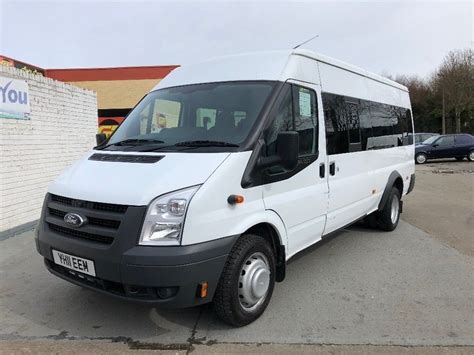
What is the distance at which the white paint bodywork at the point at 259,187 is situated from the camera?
3166mm

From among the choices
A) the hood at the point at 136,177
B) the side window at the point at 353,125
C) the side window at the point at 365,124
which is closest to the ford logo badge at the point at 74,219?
the hood at the point at 136,177

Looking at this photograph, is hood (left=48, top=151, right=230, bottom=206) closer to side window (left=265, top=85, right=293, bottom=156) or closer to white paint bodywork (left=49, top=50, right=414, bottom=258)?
white paint bodywork (left=49, top=50, right=414, bottom=258)

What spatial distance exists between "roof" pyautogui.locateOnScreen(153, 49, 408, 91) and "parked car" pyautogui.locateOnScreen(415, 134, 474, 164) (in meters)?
19.1

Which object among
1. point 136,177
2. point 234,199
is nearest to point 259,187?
point 234,199

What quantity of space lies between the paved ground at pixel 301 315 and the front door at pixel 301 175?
2.09ft

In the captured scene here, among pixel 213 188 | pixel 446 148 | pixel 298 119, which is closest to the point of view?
pixel 213 188

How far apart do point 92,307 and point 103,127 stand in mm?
16280

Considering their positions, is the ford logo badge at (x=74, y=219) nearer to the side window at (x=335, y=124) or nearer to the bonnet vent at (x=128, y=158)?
the bonnet vent at (x=128, y=158)

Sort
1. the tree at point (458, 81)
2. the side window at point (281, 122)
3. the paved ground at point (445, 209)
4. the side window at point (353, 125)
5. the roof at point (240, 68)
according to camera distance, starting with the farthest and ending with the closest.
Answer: the tree at point (458, 81) < the paved ground at point (445, 209) < the side window at point (353, 125) < the roof at point (240, 68) < the side window at point (281, 122)

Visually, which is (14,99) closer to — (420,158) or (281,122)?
(281,122)

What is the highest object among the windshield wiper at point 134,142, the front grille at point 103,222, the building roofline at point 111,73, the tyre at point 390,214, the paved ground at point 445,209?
the building roofline at point 111,73

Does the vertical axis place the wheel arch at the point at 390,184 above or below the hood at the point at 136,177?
below

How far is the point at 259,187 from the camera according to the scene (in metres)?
3.61

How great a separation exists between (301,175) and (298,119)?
58cm
